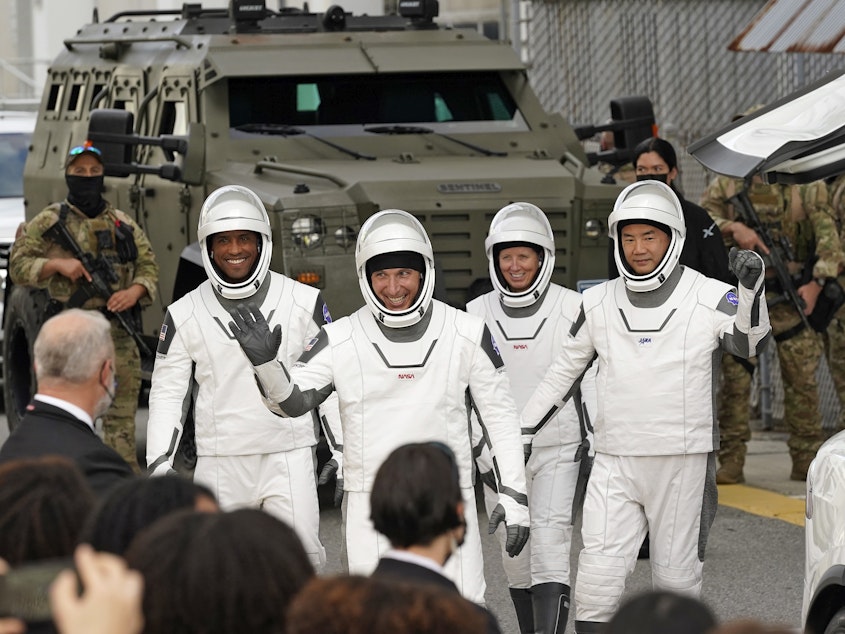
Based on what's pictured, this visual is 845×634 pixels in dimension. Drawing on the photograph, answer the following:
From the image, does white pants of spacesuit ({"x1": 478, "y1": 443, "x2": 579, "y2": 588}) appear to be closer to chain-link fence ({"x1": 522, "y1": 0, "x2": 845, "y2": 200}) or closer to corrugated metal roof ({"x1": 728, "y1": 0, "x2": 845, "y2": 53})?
corrugated metal roof ({"x1": 728, "y1": 0, "x2": 845, "y2": 53})

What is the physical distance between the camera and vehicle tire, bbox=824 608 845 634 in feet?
16.9

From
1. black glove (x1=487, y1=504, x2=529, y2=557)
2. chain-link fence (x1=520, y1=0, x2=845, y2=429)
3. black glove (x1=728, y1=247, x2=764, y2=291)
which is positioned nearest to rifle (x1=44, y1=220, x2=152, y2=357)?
black glove (x1=487, y1=504, x2=529, y2=557)

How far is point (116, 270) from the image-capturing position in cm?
1041

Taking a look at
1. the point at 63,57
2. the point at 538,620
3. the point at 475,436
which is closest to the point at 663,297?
the point at 475,436

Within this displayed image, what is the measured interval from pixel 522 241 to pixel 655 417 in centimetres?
126

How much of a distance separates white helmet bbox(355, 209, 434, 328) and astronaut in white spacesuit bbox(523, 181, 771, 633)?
2.34ft

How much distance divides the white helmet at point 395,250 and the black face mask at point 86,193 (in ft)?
13.3

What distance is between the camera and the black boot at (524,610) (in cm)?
705

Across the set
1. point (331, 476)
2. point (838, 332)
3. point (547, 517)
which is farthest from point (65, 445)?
point (838, 332)

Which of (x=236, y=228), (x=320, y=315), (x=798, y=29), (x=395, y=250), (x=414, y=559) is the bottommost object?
(x=414, y=559)

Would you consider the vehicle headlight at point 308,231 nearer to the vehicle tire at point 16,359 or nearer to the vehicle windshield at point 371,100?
the vehicle windshield at point 371,100

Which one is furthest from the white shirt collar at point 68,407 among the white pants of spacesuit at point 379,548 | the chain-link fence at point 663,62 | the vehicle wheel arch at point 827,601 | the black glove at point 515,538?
the chain-link fence at point 663,62

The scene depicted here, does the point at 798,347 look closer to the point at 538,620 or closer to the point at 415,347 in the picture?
the point at 538,620

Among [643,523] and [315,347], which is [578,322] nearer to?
[643,523]
